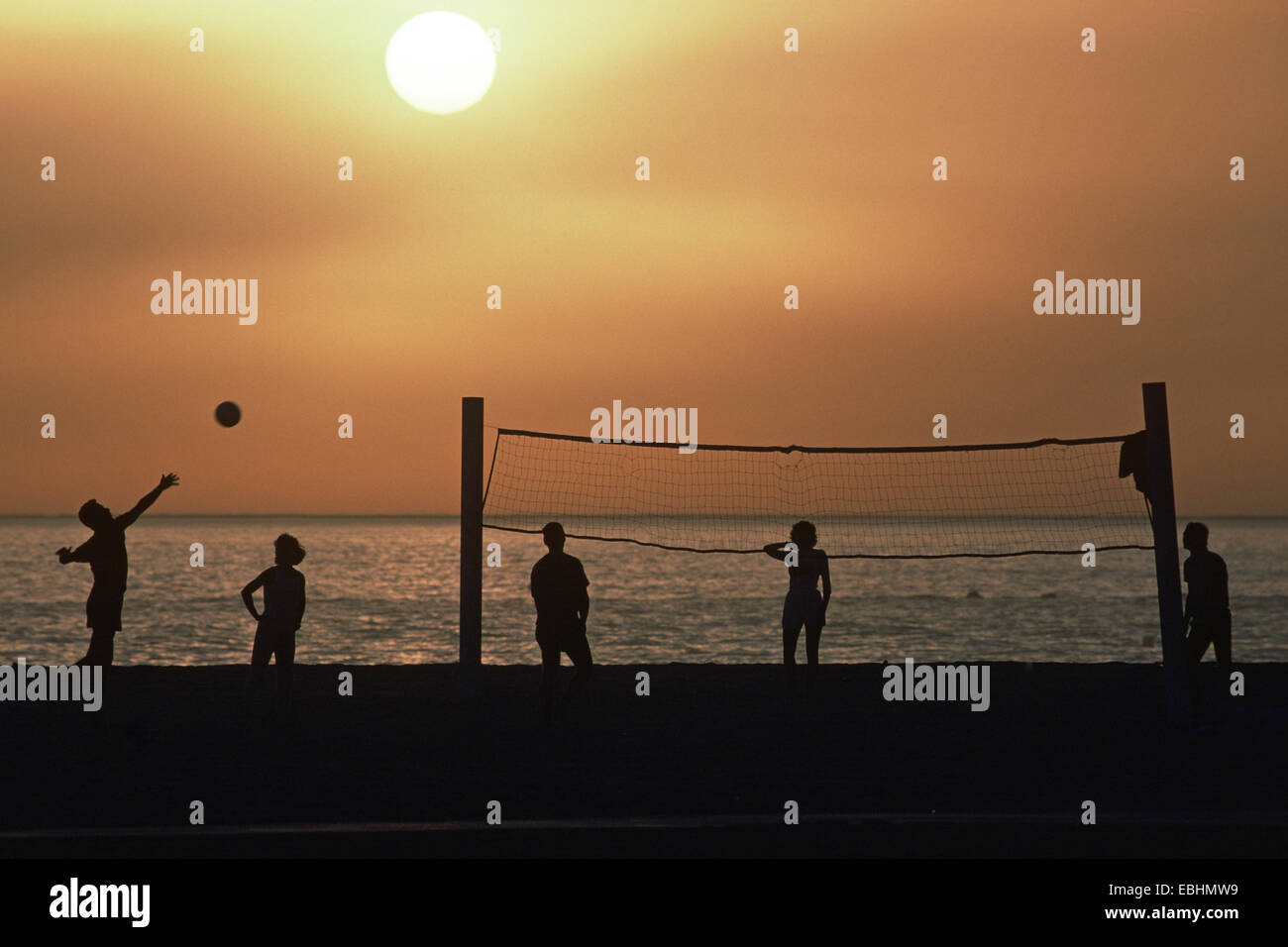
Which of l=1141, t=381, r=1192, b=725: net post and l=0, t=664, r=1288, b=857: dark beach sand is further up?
l=1141, t=381, r=1192, b=725: net post

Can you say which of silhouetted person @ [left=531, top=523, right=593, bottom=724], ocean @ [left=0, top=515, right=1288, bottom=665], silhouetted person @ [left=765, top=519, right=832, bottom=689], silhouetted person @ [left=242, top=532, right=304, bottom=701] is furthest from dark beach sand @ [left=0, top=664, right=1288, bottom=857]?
ocean @ [left=0, top=515, right=1288, bottom=665]

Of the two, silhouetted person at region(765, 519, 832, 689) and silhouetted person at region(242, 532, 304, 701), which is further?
silhouetted person at region(765, 519, 832, 689)

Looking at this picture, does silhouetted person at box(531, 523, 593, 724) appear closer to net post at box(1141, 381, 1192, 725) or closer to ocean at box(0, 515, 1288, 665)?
net post at box(1141, 381, 1192, 725)

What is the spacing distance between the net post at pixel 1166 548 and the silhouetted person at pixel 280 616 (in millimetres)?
7179

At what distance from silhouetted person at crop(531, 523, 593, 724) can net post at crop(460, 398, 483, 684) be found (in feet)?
9.04

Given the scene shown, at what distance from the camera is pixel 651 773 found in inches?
385

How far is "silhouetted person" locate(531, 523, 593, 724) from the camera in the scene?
12.5 m

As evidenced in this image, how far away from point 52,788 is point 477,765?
268 centimetres

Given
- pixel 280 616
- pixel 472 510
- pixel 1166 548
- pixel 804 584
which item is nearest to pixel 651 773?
pixel 280 616

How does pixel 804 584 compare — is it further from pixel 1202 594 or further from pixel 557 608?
pixel 1202 594

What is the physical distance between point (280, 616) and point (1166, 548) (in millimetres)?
7418

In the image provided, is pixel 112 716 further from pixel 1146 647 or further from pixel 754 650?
pixel 1146 647

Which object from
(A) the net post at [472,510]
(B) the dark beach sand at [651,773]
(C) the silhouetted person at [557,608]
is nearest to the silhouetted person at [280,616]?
(B) the dark beach sand at [651,773]
